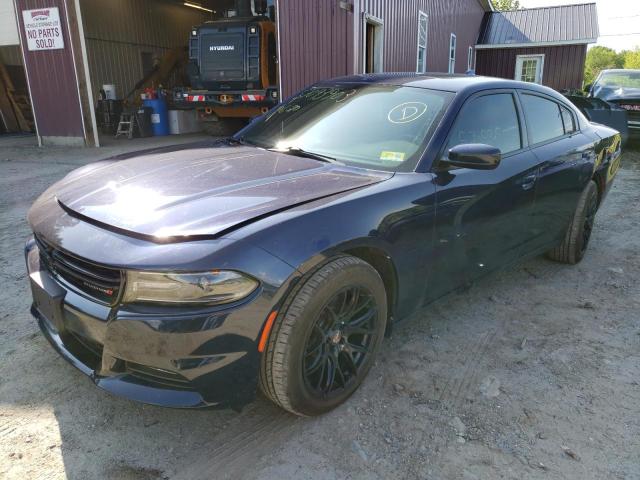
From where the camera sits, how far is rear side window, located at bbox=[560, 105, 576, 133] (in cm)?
397

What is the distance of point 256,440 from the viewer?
218 cm

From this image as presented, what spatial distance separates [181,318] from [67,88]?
11.2 meters

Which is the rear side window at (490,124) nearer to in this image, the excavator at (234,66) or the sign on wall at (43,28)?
the excavator at (234,66)

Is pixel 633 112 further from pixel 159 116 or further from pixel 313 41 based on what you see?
pixel 159 116

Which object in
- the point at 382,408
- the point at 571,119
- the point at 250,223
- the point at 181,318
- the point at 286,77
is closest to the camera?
the point at 181,318

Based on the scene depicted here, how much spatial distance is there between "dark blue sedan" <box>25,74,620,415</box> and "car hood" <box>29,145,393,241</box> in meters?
0.01

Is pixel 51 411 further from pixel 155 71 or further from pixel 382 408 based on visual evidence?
pixel 155 71

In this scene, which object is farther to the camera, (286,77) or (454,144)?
(286,77)

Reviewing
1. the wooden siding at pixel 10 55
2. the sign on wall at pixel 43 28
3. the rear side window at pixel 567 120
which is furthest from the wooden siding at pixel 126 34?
the rear side window at pixel 567 120

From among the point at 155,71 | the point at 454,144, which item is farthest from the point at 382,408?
the point at 155,71

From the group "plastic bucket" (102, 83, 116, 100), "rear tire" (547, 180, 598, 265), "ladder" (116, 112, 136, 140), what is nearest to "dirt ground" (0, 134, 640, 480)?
"rear tire" (547, 180, 598, 265)

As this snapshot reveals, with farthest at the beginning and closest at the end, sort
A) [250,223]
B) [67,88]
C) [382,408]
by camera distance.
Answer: [67,88] → [382,408] → [250,223]

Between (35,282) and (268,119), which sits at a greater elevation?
(268,119)

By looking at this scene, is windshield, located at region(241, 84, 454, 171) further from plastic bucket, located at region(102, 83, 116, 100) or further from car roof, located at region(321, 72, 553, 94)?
plastic bucket, located at region(102, 83, 116, 100)
